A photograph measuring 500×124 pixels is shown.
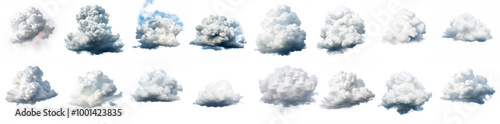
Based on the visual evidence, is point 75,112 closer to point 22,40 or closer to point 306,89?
point 22,40

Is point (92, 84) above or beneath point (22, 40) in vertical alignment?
beneath

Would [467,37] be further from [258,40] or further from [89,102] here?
[89,102]

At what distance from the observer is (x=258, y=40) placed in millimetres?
10188

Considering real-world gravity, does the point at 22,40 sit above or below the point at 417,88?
above

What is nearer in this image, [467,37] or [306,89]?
[306,89]

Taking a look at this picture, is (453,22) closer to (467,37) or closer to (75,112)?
(467,37)

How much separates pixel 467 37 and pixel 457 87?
91 centimetres

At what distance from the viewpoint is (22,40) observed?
1070 cm

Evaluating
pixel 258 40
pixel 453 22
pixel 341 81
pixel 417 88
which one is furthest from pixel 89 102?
pixel 453 22

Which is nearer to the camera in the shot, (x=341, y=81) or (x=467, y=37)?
(x=341, y=81)

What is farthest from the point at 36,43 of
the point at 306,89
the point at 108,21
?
the point at 306,89

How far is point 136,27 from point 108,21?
1.47ft

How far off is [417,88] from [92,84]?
4654mm

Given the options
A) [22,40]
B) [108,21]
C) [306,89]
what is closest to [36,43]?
[22,40]
